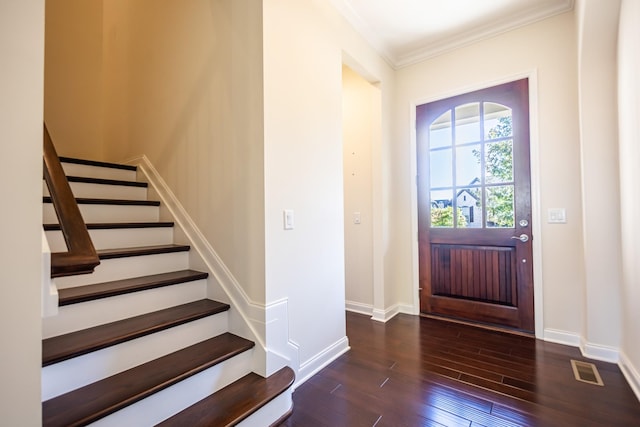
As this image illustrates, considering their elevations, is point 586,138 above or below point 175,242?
above

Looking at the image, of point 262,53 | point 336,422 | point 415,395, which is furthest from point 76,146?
point 415,395

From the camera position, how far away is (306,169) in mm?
2025

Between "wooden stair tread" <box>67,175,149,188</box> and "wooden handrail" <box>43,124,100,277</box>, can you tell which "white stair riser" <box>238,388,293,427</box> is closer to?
"wooden handrail" <box>43,124,100,277</box>

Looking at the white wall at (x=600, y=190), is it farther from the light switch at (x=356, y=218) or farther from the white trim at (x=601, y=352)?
the light switch at (x=356, y=218)

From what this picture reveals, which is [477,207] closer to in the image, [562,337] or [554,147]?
[554,147]

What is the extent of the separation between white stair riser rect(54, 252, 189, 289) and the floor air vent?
2834 mm

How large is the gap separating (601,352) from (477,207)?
1.40m

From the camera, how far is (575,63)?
2369 millimetres

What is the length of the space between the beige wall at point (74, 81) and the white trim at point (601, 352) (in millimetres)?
4933

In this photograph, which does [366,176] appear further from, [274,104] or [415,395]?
[415,395]

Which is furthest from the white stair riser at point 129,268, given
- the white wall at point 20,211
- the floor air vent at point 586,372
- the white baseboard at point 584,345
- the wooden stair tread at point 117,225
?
the white baseboard at point 584,345

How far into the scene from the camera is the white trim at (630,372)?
68.2 inches

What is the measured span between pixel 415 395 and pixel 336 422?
54 centimetres

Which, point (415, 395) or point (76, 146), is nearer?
point (415, 395)
